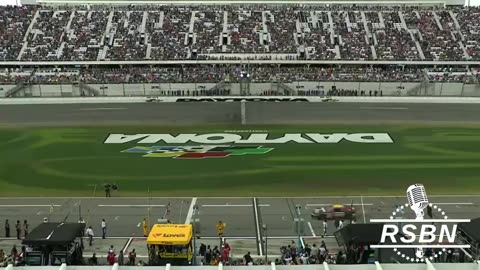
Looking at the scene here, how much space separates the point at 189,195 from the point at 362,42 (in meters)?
55.7

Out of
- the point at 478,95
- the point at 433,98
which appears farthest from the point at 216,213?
the point at 478,95

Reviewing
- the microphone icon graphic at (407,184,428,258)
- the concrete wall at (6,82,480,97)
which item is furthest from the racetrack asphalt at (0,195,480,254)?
the concrete wall at (6,82,480,97)

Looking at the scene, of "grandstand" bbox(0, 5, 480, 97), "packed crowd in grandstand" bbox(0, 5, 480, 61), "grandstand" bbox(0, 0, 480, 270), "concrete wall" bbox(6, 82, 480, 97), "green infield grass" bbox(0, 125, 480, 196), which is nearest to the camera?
"green infield grass" bbox(0, 125, 480, 196)

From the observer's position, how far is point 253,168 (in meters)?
38.1

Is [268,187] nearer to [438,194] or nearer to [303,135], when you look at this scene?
[438,194]

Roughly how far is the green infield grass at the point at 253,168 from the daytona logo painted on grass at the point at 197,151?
2.53 feet

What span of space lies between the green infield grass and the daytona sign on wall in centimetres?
94

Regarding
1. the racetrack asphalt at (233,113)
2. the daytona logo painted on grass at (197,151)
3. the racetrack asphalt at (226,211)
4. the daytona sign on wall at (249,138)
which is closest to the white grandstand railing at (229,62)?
the racetrack asphalt at (233,113)

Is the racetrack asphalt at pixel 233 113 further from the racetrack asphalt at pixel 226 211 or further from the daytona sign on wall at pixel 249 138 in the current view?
the racetrack asphalt at pixel 226 211

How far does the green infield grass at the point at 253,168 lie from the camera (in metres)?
33.9

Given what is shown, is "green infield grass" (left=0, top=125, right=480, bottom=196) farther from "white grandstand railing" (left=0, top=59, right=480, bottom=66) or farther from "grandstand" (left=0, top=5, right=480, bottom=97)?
"white grandstand railing" (left=0, top=59, right=480, bottom=66)

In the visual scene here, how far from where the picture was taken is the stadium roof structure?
67.4ft

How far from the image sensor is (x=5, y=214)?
97.2ft

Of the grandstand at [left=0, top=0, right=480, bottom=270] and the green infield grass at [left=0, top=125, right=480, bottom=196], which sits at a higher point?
the grandstand at [left=0, top=0, right=480, bottom=270]
